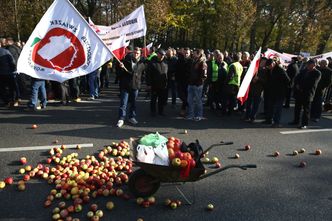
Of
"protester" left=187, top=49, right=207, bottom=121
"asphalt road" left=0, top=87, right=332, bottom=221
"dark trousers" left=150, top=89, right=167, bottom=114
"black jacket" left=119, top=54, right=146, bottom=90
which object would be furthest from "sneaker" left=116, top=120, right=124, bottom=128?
"protester" left=187, top=49, right=207, bottom=121

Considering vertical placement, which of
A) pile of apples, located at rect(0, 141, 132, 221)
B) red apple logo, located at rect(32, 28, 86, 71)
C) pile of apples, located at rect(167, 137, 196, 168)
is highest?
red apple logo, located at rect(32, 28, 86, 71)

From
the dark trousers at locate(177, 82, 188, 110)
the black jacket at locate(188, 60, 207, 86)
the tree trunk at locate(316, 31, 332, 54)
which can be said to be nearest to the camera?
the black jacket at locate(188, 60, 207, 86)

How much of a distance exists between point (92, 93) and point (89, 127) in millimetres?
4098

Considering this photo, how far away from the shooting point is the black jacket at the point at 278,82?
9110 mm

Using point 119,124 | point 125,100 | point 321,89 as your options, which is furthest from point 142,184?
point 321,89

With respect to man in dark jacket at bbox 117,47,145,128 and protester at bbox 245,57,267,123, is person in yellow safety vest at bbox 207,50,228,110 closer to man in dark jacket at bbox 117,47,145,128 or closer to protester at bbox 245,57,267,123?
protester at bbox 245,57,267,123

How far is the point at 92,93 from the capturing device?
12.3 m

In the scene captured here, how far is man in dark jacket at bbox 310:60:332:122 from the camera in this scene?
404 inches

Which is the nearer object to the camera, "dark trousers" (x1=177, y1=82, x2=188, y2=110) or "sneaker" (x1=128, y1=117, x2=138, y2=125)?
"sneaker" (x1=128, y1=117, x2=138, y2=125)

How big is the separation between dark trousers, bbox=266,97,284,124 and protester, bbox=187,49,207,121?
199cm

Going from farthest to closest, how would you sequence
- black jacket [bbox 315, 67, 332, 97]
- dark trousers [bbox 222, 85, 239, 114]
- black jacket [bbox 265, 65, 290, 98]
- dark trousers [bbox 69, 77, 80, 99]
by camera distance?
dark trousers [bbox 69, 77, 80, 99], black jacket [bbox 315, 67, 332, 97], dark trousers [bbox 222, 85, 239, 114], black jacket [bbox 265, 65, 290, 98]

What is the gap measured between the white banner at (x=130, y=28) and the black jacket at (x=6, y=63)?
2.72m

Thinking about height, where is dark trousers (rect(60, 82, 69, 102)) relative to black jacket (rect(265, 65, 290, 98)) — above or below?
below

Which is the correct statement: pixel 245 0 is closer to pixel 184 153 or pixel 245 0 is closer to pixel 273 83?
pixel 273 83
